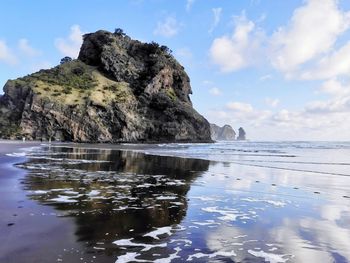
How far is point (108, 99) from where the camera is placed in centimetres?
10712

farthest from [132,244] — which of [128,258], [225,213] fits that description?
[225,213]

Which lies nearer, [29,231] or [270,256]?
[270,256]

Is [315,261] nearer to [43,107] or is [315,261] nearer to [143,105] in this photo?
[43,107]

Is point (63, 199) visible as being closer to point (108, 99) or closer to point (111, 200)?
point (111, 200)

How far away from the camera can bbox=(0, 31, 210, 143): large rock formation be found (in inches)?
3750

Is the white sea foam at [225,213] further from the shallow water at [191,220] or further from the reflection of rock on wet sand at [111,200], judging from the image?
the reflection of rock on wet sand at [111,200]

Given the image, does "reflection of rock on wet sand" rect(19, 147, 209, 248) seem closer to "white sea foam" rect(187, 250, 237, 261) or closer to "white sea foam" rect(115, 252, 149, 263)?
"white sea foam" rect(115, 252, 149, 263)

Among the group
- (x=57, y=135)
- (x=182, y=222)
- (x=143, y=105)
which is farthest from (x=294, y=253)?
(x=143, y=105)

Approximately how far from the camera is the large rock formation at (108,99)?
313ft

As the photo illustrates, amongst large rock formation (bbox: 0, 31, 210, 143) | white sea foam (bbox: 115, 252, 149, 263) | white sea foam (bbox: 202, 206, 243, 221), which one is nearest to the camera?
white sea foam (bbox: 115, 252, 149, 263)

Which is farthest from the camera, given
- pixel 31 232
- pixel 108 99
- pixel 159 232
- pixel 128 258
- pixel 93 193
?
pixel 108 99

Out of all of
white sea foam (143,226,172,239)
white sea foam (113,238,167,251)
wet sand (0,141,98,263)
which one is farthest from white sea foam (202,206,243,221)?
wet sand (0,141,98,263)

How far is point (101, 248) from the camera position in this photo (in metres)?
6.08

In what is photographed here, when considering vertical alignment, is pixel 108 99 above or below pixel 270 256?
above
